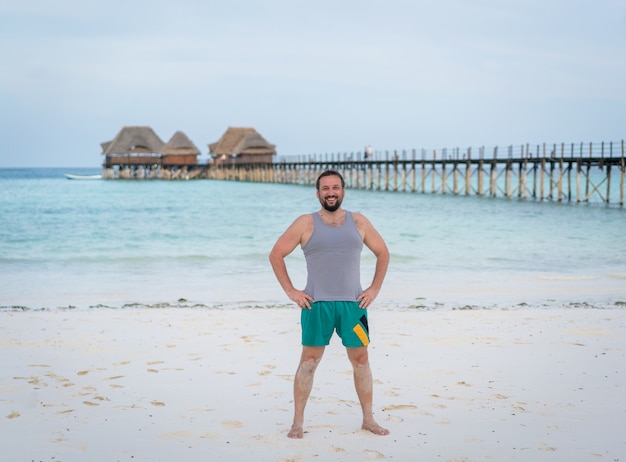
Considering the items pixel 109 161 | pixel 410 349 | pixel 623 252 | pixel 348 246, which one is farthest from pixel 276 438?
pixel 109 161

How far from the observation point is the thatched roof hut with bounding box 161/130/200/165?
273 feet

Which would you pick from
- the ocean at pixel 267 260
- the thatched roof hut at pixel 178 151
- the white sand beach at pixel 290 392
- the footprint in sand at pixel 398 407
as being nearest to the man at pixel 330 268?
the white sand beach at pixel 290 392

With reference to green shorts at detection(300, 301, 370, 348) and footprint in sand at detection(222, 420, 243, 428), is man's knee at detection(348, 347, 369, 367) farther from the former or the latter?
footprint in sand at detection(222, 420, 243, 428)

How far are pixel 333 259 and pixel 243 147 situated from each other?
75.5 m

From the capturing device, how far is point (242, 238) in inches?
919

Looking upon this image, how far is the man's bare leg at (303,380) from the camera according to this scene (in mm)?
4020

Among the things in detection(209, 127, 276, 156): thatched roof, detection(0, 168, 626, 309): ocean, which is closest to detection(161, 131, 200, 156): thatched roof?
detection(209, 127, 276, 156): thatched roof

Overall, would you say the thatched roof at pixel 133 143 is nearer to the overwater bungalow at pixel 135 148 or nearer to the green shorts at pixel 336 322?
the overwater bungalow at pixel 135 148

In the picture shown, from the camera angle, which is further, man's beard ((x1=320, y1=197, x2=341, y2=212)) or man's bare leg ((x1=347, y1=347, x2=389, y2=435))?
man's bare leg ((x1=347, y1=347, x2=389, y2=435))

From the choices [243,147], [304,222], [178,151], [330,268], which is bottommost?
[330,268]

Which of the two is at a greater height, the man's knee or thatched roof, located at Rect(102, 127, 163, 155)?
thatched roof, located at Rect(102, 127, 163, 155)

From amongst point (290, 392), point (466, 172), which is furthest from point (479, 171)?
point (290, 392)

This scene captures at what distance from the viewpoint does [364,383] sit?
162 inches

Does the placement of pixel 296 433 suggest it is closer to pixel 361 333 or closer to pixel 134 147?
pixel 361 333
